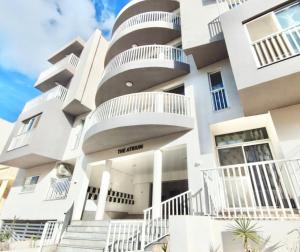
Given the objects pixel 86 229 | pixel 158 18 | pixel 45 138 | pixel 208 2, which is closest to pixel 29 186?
pixel 45 138

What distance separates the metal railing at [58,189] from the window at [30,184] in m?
2.31

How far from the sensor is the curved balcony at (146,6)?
13.1 meters

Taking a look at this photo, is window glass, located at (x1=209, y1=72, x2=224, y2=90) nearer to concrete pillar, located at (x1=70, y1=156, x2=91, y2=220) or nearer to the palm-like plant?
the palm-like plant

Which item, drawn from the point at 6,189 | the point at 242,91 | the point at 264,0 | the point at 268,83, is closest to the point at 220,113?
the point at 242,91

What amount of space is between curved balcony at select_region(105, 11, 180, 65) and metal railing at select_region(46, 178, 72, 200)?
10.3 metres

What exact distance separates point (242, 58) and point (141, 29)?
7.68 meters

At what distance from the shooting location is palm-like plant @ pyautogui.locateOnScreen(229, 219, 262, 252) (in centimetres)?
397

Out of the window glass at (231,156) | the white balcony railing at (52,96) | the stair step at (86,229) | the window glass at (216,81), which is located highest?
the white balcony railing at (52,96)

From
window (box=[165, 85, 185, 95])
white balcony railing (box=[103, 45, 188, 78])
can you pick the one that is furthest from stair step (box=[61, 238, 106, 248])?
white balcony railing (box=[103, 45, 188, 78])

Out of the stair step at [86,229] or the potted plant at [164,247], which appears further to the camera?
the stair step at [86,229]

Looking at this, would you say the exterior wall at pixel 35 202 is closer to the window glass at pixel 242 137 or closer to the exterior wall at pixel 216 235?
the exterior wall at pixel 216 235

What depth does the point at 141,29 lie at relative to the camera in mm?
11461

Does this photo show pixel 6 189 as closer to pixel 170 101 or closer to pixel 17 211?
pixel 17 211

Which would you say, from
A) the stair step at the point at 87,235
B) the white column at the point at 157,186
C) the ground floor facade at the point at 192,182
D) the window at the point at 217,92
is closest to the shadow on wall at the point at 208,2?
the window at the point at 217,92
